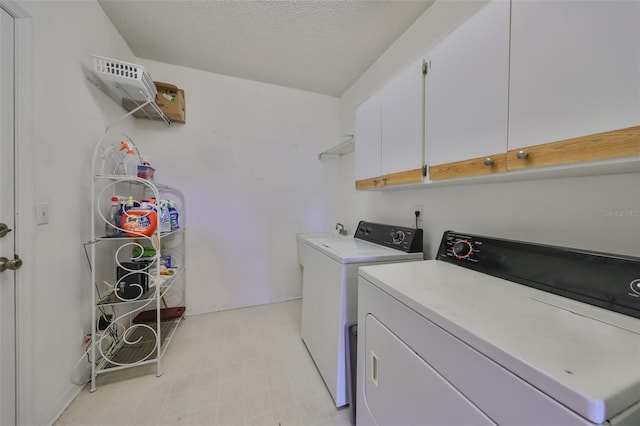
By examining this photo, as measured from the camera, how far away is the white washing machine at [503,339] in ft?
1.36

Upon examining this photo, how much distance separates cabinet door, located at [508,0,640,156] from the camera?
596 millimetres

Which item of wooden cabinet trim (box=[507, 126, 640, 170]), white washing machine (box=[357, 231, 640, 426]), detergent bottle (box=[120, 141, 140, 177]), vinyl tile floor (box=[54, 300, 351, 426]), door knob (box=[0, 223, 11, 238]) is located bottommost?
vinyl tile floor (box=[54, 300, 351, 426])

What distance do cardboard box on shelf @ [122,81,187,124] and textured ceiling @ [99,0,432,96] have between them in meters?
0.34

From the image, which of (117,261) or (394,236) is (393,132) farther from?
(117,261)

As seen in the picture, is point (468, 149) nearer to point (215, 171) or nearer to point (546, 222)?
point (546, 222)

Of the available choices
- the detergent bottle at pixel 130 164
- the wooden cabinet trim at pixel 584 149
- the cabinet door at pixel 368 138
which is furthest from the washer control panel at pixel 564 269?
the detergent bottle at pixel 130 164

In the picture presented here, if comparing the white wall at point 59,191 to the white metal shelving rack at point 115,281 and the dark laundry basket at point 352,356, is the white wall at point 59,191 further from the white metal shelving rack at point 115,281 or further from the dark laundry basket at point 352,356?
the dark laundry basket at point 352,356

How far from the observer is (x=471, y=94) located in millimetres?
987

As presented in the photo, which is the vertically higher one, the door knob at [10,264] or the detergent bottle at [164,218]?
the detergent bottle at [164,218]

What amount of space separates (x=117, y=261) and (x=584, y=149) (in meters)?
2.35

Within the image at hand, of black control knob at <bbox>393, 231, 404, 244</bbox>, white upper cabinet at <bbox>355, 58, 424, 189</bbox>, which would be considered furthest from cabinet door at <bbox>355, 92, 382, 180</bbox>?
black control knob at <bbox>393, 231, 404, 244</bbox>

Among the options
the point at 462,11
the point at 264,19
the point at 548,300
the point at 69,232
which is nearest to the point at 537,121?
the point at 548,300

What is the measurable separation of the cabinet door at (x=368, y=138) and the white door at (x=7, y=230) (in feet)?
6.49

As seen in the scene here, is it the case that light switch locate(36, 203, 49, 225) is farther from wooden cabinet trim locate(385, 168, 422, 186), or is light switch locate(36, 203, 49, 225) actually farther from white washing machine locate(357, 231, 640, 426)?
wooden cabinet trim locate(385, 168, 422, 186)
